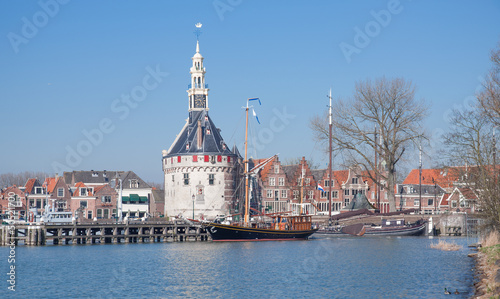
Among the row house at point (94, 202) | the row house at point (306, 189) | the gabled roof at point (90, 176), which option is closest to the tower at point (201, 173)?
the row house at point (306, 189)

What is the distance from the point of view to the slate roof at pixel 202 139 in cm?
9400

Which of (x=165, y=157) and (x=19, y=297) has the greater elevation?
(x=165, y=157)

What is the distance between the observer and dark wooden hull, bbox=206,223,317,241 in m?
70.2

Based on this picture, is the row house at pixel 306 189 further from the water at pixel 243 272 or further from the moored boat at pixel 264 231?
the water at pixel 243 272

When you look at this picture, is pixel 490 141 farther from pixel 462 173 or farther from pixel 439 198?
pixel 439 198

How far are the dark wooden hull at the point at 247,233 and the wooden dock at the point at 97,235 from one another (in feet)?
12.5

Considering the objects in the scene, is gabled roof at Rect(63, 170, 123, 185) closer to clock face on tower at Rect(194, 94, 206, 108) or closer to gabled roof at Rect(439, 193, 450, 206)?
clock face on tower at Rect(194, 94, 206, 108)

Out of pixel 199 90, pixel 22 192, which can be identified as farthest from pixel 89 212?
pixel 199 90

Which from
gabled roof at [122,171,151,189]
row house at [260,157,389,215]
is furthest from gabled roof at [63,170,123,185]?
row house at [260,157,389,215]

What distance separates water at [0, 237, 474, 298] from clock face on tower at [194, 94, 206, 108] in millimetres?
41383

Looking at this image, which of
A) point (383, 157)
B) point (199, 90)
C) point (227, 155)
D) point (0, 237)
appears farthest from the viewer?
point (199, 90)

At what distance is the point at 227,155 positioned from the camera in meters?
94.5

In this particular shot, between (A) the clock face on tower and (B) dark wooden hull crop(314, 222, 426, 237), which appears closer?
(B) dark wooden hull crop(314, 222, 426, 237)

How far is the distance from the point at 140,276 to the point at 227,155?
54.6 meters
